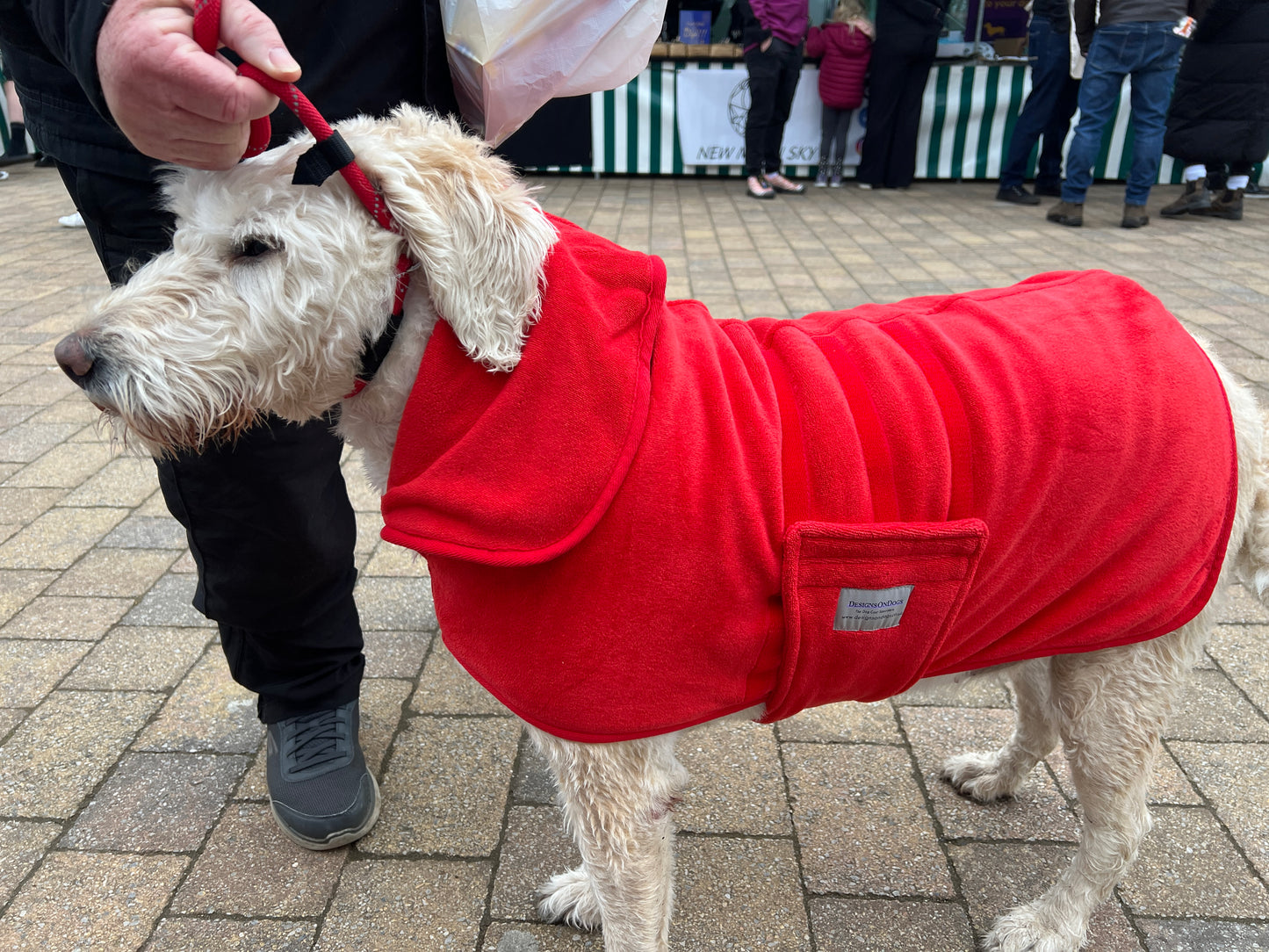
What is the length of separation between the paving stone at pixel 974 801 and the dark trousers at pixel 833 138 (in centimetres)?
972

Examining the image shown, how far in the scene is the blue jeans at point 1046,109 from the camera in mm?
9062

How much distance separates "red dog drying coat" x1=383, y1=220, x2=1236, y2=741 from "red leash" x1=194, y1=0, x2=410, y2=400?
0.12 m

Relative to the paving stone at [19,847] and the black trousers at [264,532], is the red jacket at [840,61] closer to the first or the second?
the black trousers at [264,532]

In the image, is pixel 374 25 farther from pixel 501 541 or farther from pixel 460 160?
pixel 501 541

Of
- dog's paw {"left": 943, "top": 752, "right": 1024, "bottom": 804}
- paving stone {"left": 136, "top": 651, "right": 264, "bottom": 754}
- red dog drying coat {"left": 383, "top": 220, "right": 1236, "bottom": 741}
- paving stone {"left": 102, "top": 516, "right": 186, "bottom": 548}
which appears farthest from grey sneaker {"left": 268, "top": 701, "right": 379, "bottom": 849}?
dog's paw {"left": 943, "top": 752, "right": 1024, "bottom": 804}

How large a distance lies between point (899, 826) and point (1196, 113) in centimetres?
905

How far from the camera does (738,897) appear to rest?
78.2 inches

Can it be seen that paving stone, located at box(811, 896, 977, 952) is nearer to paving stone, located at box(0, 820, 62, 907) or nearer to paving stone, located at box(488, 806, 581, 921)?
paving stone, located at box(488, 806, 581, 921)

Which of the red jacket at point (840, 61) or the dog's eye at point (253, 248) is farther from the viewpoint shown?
the red jacket at point (840, 61)

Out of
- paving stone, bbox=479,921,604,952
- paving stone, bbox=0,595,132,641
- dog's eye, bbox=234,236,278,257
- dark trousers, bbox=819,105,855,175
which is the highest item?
dog's eye, bbox=234,236,278,257

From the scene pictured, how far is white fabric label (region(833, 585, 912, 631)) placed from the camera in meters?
1.41

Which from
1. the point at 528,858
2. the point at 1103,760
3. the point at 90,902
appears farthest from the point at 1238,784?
the point at 90,902

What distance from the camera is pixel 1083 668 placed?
5.52 ft

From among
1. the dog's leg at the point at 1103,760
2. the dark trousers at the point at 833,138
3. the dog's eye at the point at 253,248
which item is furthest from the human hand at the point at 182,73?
the dark trousers at the point at 833,138
